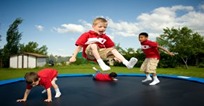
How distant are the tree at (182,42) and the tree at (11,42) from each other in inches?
481

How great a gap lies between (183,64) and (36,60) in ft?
38.4

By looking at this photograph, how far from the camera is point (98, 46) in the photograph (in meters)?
2.68

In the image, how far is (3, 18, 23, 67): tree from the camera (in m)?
18.0

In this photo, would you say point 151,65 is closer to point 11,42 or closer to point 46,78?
point 46,78

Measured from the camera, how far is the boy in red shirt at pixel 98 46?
2.48m

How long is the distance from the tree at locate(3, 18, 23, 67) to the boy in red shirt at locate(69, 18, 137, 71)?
1697 cm

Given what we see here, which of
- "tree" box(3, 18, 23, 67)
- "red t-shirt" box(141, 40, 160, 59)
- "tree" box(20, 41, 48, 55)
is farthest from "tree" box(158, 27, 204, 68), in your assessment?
"tree" box(20, 41, 48, 55)

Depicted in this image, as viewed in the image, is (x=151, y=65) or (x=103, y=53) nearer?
(x=103, y=53)

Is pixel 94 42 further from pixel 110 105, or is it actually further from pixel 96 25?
pixel 110 105

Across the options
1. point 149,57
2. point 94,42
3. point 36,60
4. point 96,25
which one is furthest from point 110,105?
point 36,60

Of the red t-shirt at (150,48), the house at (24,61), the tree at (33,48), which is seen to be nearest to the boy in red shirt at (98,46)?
the red t-shirt at (150,48)

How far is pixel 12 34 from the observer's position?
18.8 meters

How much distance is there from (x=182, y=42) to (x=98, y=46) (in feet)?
35.2

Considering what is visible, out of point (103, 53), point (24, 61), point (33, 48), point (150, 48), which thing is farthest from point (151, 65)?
point (33, 48)
